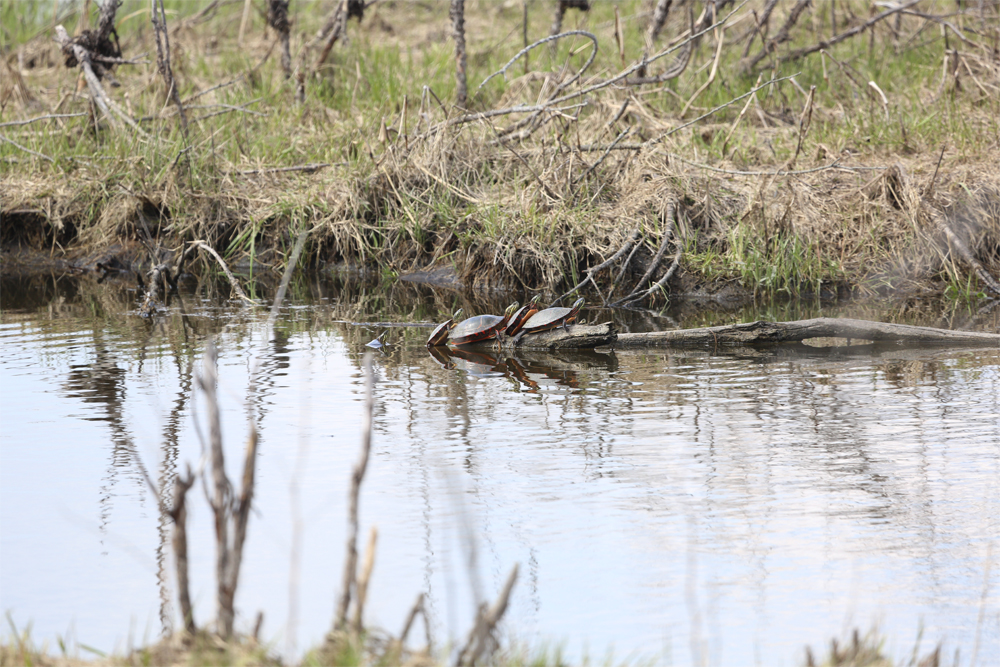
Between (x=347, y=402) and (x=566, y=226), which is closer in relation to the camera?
(x=347, y=402)

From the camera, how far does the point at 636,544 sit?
3.22m

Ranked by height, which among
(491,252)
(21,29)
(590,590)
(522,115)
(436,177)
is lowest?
(590,590)

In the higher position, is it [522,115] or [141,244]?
[522,115]

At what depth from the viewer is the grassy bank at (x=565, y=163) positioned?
26.1 ft

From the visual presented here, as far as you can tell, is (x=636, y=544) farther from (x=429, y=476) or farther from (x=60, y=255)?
(x=60, y=255)

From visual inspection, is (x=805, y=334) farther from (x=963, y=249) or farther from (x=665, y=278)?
(x=963, y=249)

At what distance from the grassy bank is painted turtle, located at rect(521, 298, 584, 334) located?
1.75 metres

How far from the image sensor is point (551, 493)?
3674mm

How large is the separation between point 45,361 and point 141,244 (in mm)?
3660

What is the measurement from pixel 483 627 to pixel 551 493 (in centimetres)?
162

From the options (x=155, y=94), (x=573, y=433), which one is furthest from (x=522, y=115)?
(x=573, y=433)

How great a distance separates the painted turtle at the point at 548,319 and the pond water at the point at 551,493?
0.16 metres

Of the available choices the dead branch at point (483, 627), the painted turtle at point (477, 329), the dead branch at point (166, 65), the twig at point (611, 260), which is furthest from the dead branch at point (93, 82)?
the dead branch at point (483, 627)

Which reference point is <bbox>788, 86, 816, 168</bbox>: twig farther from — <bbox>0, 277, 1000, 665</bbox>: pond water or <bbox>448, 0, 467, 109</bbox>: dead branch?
<bbox>448, 0, 467, 109</bbox>: dead branch
